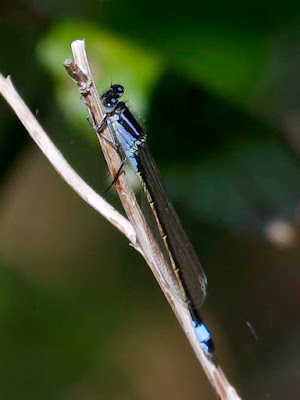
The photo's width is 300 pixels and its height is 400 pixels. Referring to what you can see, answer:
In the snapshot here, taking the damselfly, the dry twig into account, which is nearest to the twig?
the dry twig

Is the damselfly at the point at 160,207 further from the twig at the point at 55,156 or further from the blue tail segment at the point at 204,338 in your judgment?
the twig at the point at 55,156

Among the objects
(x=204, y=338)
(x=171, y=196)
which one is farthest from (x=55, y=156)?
(x=171, y=196)

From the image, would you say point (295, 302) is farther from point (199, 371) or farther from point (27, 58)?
point (27, 58)

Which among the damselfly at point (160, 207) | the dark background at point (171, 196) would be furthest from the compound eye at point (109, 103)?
the dark background at point (171, 196)

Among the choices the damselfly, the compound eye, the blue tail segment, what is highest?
the compound eye

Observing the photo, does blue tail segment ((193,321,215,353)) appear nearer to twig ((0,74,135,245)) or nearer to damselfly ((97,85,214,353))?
damselfly ((97,85,214,353))

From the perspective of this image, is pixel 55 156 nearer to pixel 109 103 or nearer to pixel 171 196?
pixel 109 103

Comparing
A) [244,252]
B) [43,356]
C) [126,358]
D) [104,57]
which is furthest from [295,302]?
[104,57]
